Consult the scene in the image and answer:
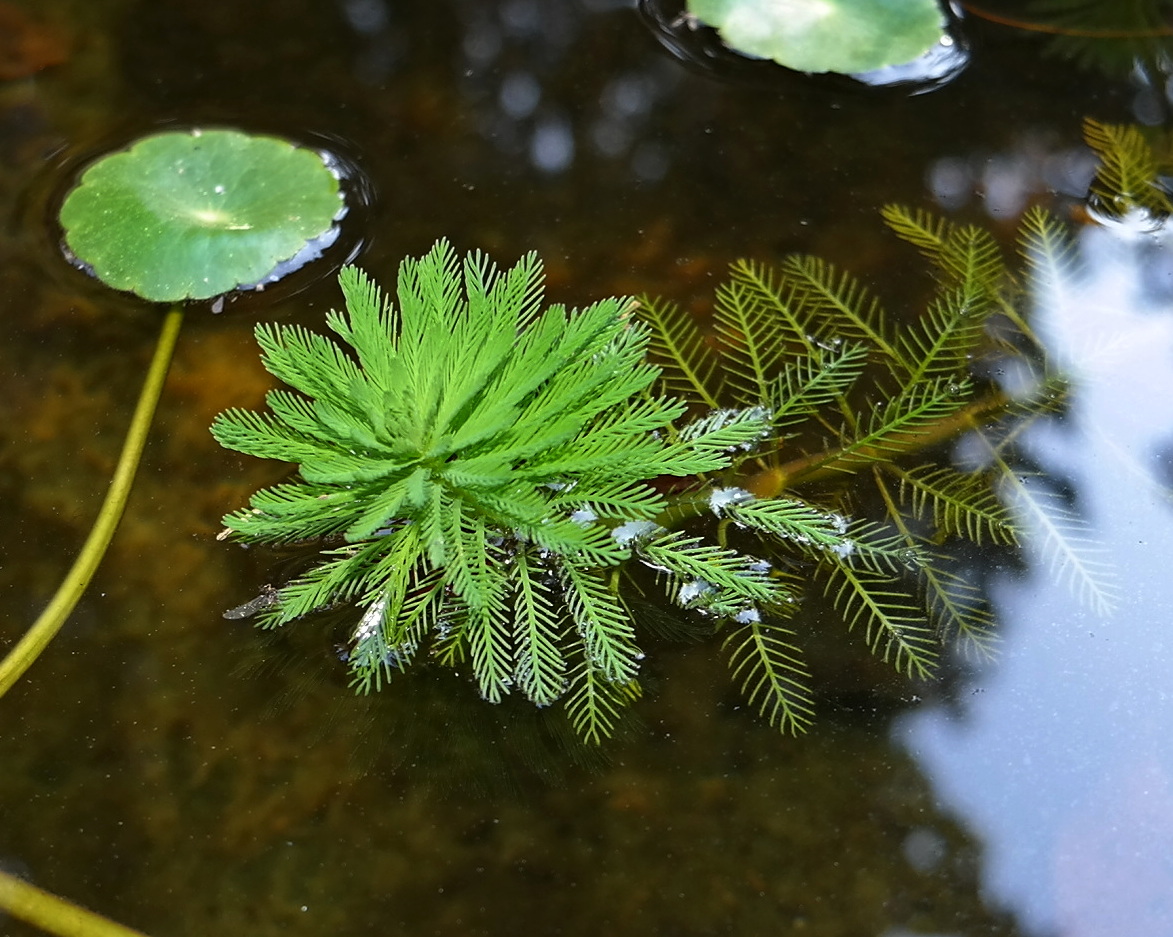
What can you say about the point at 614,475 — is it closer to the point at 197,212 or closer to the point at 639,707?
the point at 639,707

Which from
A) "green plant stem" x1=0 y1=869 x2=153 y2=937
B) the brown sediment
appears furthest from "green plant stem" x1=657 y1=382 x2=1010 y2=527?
the brown sediment

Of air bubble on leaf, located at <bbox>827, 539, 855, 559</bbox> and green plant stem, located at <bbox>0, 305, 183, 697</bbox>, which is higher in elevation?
air bubble on leaf, located at <bbox>827, 539, 855, 559</bbox>

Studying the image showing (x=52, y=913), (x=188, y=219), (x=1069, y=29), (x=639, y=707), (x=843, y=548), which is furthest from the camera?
(x=1069, y=29)

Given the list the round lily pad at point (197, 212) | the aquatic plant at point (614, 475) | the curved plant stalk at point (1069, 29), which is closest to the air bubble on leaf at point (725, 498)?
the aquatic plant at point (614, 475)

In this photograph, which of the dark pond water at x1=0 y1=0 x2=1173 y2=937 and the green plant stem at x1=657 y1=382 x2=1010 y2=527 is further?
the green plant stem at x1=657 y1=382 x2=1010 y2=527

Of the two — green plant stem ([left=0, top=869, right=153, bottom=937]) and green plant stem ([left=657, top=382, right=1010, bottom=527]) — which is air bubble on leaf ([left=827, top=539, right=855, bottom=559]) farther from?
green plant stem ([left=0, top=869, right=153, bottom=937])

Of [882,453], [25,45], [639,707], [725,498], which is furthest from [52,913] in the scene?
[25,45]

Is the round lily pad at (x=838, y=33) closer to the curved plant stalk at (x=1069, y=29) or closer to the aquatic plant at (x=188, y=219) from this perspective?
the curved plant stalk at (x=1069, y=29)
